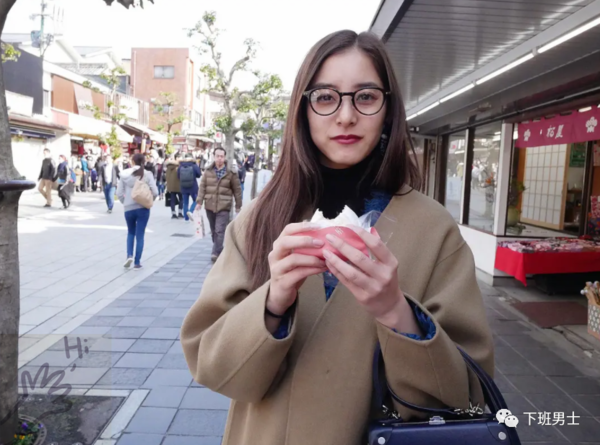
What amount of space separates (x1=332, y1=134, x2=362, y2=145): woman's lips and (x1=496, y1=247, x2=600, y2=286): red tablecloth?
245 inches

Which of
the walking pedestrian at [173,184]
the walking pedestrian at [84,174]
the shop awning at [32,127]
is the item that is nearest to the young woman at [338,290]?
the walking pedestrian at [173,184]

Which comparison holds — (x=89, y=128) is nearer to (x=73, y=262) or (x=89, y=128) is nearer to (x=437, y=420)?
(x=73, y=262)

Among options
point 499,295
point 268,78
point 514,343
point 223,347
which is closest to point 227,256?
point 223,347

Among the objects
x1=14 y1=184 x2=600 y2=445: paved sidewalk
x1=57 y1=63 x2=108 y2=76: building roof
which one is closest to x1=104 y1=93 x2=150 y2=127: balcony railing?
x1=57 y1=63 x2=108 y2=76: building roof

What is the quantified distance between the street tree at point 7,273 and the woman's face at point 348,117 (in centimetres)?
217

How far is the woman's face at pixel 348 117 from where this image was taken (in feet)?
4.33

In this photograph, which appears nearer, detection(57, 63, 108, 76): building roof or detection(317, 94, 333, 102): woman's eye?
detection(317, 94, 333, 102): woman's eye

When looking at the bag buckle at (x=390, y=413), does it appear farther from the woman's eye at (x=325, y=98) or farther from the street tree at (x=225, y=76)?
the street tree at (x=225, y=76)

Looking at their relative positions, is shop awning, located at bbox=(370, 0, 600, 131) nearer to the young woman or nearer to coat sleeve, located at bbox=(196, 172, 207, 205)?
the young woman

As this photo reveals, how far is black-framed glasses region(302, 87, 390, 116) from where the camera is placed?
1.32 m

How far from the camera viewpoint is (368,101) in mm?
1328

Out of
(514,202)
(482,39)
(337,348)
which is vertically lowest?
(337,348)

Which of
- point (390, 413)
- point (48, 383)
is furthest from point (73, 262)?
point (390, 413)

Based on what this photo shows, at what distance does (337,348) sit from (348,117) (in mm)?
608
